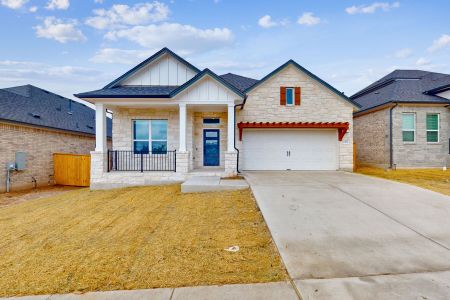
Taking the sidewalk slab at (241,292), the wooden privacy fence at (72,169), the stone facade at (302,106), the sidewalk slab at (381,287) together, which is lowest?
the sidewalk slab at (241,292)

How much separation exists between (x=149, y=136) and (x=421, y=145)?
15.8 metres

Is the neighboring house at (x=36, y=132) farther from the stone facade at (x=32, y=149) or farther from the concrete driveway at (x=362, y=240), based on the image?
the concrete driveway at (x=362, y=240)

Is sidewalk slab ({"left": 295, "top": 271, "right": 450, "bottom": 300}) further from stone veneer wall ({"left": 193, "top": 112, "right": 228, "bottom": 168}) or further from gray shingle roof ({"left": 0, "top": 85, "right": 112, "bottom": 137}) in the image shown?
gray shingle roof ({"left": 0, "top": 85, "right": 112, "bottom": 137})

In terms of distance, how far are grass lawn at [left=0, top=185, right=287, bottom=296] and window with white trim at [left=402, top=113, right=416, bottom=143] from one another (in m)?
12.7

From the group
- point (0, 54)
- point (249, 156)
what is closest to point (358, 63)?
point (249, 156)

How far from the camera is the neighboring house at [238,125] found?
38.7 ft

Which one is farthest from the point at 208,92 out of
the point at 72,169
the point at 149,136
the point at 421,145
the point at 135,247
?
the point at 421,145

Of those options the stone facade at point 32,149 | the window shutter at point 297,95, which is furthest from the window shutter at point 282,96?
the stone facade at point 32,149

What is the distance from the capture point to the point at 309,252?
3.78m

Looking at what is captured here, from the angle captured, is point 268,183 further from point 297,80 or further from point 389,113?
point 389,113

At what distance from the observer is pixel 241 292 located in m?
2.80

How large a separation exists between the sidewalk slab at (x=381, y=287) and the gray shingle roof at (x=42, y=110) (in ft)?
46.7

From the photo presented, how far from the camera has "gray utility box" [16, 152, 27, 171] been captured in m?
11.9

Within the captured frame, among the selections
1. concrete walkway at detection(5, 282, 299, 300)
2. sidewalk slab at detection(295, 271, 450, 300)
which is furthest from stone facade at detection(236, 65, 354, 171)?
concrete walkway at detection(5, 282, 299, 300)
